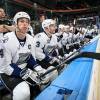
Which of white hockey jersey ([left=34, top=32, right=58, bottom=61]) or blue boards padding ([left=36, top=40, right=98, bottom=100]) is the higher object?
blue boards padding ([left=36, top=40, right=98, bottom=100])

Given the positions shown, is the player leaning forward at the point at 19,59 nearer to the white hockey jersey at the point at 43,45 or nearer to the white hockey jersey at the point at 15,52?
the white hockey jersey at the point at 15,52

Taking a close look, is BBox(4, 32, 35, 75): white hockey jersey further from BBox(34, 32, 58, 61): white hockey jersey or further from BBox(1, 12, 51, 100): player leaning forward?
BBox(34, 32, 58, 61): white hockey jersey

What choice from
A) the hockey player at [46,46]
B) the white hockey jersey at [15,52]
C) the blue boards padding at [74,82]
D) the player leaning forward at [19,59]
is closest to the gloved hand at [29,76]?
the player leaning forward at [19,59]

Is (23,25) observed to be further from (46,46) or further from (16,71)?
(46,46)

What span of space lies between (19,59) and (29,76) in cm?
29

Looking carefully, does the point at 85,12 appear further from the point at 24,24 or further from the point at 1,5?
the point at 24,24

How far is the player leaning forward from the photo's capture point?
3643mm

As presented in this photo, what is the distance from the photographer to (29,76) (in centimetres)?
371

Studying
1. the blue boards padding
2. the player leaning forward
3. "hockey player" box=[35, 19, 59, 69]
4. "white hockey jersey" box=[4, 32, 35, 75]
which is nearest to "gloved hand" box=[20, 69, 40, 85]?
the player leaning forward

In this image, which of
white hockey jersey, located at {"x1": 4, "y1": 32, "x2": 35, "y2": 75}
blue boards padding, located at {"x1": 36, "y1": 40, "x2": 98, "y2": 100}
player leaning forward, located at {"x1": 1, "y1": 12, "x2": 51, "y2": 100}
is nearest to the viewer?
blue boards padding, located at {"x1": 36, "y1": 40, "x2": 98, "y2": 100}

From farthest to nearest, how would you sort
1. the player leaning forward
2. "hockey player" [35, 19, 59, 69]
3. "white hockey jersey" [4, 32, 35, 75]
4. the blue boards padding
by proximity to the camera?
"hockey player" [35, 19, 59, 69], "white hockey jersey" [4, 32, 35, 75], the player leaning forward, the blue boards padding

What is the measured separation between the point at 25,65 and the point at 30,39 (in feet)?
1.17

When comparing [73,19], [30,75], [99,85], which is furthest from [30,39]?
[73,19]

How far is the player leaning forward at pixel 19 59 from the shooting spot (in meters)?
3.64
